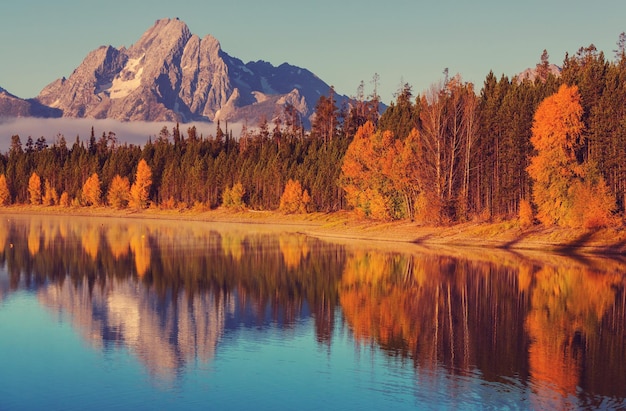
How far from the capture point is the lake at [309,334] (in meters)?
24.0

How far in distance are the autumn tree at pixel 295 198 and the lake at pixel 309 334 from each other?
7881cm

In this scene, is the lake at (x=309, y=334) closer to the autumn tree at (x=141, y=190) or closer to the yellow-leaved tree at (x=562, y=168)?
the yellow-leaved tree at (x=562, y=168)

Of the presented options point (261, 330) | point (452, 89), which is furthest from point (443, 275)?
point (452, 89)

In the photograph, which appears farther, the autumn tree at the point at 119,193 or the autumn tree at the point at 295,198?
the autumn tree at the point at 119,193

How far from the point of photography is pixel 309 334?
111 feet

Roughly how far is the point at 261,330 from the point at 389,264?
30.3 metres

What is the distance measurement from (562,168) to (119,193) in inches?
5251

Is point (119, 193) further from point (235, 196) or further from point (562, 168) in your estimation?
point (562, 168)

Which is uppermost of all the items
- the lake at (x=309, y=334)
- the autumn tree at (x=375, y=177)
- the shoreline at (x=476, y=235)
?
the autumn tree at (x=375, y=177)

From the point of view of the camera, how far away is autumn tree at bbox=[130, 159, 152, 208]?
612 ft

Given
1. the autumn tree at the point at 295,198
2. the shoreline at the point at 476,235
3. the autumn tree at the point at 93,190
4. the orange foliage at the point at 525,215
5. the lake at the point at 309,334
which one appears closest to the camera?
the lake at the point at 309,334

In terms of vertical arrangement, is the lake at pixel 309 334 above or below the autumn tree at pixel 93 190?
below

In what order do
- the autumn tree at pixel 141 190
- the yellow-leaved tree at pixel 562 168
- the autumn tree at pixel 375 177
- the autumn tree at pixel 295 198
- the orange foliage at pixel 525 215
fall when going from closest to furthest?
the yellow-leaved tree at pixel 562 168 < the orange foliage at pixel 525 215 < the autumn tree at pixel 375 177 < the autumn tree at pixel 295 198 < the autumn tree at pixel 141 190

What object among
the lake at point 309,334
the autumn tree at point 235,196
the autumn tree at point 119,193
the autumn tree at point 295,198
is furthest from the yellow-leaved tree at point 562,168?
the autumn tree at point 119,193
